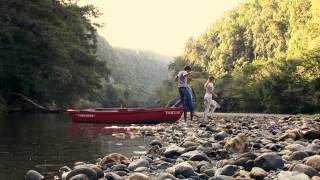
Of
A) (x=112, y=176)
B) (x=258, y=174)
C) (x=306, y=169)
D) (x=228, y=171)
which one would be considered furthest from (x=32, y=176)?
(x=306, y=169)

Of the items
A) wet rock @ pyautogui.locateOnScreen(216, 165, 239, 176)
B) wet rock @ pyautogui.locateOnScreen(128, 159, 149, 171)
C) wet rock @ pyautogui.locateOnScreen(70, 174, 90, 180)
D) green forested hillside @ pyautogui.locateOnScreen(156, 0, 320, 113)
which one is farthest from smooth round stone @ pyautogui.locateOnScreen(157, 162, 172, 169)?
green forested hillside @ pyautogui.locateOnScreen(156, 0, 320, 113)

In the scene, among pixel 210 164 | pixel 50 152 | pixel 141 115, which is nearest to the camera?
pixel 210 164

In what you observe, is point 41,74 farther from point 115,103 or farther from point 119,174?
point 115,103

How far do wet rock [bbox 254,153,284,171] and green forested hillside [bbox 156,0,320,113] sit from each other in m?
52.6

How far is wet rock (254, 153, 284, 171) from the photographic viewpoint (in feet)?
25.0

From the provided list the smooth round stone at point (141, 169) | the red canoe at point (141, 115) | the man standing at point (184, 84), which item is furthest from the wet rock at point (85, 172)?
the red canoe at point (141, 115)

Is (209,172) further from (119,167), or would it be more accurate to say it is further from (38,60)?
(38,60)

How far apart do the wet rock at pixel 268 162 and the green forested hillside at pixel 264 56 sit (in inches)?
2072

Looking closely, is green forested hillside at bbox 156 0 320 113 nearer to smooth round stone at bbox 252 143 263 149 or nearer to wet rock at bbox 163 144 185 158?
smooth round stone at bbox 252 143 263 149

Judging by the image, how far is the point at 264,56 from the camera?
106625 mm

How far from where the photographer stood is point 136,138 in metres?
13.9

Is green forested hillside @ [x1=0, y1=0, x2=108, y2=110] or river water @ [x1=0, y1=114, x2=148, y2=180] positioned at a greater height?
green forested hillside @ [x1=0, y1=0, x2=108, y2=110]

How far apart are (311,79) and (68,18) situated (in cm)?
3123

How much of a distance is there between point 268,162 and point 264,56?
10153 cm
